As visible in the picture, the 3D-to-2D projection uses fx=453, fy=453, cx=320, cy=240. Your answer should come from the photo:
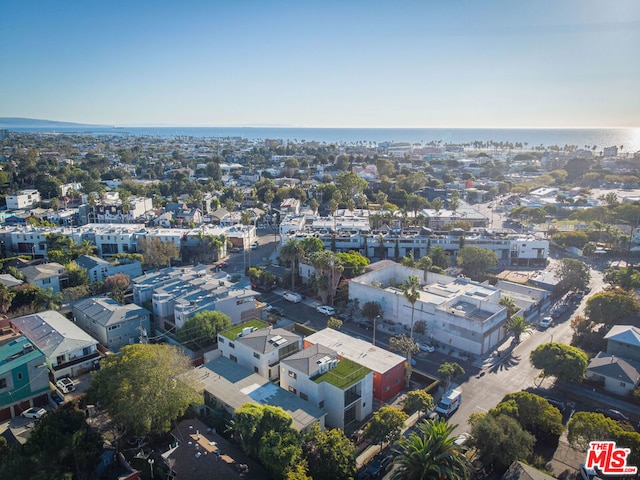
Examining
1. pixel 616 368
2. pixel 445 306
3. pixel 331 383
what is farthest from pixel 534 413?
pixel 445 306

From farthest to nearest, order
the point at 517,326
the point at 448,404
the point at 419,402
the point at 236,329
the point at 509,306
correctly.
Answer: the point at 509,306
the point at 517,326
the point at 236,329
the point at 448,404
the point at 419,402

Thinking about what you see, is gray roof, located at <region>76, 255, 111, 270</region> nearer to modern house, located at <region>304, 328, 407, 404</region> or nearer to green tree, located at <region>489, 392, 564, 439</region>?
modern house, located at <region>304, 328, 407, 404</region>

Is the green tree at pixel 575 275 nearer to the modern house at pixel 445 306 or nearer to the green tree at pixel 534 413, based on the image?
the modern house at pixel 445 306

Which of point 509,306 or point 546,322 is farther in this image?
point 546,322

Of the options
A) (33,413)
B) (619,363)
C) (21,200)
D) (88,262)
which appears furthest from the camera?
(21,200)

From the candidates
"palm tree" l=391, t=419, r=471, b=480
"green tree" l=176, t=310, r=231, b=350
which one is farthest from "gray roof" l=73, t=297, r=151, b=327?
"palm tree" l=391, t=419, r=471, b=480

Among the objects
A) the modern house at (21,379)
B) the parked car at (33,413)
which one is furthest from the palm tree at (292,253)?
the parked car at (33,413)

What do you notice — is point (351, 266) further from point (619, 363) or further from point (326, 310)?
point (619, 363)
